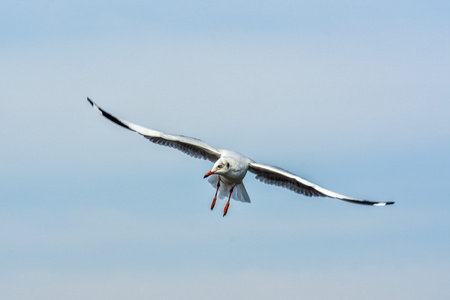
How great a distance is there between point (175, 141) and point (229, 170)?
5.21 ft

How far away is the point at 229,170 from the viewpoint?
20.4m

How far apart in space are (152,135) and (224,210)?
226 cm

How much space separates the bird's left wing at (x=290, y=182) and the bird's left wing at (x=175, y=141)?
3.36 ft

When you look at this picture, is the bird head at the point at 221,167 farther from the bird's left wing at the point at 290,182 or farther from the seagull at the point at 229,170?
the bird's left wing at the point at 290,182

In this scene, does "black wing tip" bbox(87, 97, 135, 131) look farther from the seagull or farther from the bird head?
the bird head

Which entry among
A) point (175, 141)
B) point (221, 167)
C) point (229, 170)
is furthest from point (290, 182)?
point (175, 141)

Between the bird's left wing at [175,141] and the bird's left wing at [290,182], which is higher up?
the bird's left wing at [175,141]

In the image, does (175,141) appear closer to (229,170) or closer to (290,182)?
(229,170)

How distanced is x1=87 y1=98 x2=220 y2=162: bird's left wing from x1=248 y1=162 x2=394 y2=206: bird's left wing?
102cm

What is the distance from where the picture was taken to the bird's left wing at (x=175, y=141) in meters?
20.9

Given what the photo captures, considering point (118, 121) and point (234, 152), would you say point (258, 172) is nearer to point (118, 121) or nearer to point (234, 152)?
point (234, 152)

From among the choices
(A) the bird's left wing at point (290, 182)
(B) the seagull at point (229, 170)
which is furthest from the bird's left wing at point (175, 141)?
(A) the bird's left wing at point (290, 182)

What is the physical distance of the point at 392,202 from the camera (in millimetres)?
19219

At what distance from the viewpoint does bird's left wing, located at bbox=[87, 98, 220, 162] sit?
68.6ft
